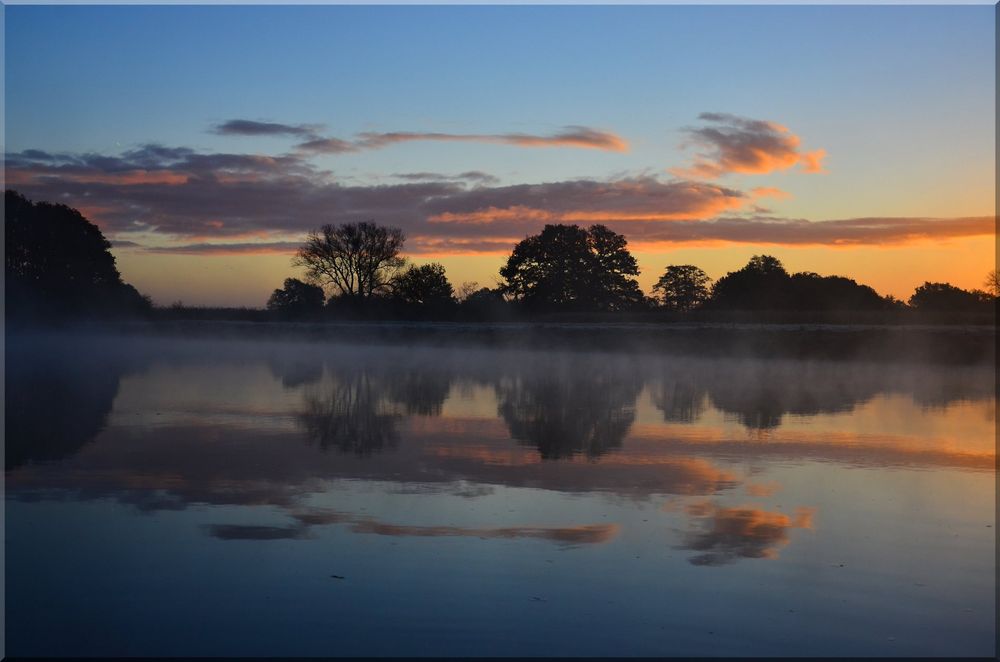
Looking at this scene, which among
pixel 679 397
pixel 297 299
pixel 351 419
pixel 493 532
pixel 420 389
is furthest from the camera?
pixel 297 299

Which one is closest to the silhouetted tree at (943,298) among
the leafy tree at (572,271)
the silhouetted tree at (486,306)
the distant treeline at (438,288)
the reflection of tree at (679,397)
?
the distant treeline at (438,288)

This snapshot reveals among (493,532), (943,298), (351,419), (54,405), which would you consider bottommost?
(493,532)

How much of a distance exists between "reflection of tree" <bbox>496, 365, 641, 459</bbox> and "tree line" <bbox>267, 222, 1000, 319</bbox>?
57024 millimetres

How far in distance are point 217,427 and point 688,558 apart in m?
12.1

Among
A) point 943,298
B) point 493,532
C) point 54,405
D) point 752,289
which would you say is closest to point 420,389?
point 54,405

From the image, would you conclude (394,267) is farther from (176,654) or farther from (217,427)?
(176,654)

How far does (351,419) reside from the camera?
20719 millimetres

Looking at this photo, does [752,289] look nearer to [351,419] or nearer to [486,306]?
[486,306]

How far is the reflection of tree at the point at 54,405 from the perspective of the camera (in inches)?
618

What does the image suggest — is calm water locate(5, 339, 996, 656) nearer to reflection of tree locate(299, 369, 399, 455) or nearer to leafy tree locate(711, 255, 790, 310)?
Result: reflection of tree locate(299, 369, 399, 455)

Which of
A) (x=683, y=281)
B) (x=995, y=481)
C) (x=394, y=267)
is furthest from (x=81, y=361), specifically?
(x=683, y=281)

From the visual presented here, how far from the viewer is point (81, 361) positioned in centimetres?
4375

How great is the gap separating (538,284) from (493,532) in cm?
8522

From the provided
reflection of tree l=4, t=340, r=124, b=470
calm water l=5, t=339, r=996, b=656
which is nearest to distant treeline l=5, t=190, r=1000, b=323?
reflection of tree l=4, t=340, r=124, b=470
